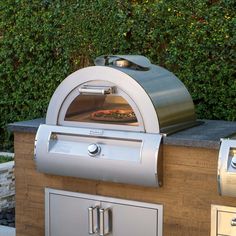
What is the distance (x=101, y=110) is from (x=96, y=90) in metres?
0.20

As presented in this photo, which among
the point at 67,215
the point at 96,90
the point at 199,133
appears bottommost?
the point at 67,215

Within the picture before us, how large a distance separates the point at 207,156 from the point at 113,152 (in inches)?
22.1

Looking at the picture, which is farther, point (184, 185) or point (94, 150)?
point (94, 150)

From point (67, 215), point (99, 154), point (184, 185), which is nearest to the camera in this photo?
point (184, 185)

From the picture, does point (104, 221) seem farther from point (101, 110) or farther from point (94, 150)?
point (101, 110)

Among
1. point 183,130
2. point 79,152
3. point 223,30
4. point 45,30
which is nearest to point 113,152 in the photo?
point 79,152

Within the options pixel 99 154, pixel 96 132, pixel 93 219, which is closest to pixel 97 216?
pixel 93 219

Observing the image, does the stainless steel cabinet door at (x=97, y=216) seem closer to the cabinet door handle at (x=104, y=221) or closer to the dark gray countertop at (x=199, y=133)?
the cabinet door handle at (x=104, y=221)

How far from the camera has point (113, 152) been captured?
12.0ft

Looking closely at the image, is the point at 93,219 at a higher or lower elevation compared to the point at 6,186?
higher

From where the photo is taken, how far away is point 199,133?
147 inches

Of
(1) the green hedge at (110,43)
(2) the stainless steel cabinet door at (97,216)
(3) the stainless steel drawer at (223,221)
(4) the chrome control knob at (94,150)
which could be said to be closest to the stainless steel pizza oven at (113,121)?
(4) the chrome control knob at (94,150)

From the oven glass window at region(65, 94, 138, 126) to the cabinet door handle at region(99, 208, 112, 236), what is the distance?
0.56 meters

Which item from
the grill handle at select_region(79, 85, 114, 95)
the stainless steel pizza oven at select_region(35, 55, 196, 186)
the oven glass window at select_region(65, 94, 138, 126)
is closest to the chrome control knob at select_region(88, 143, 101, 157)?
the stainless steel pizza oven at select_region(35, 55, 196, 186)
